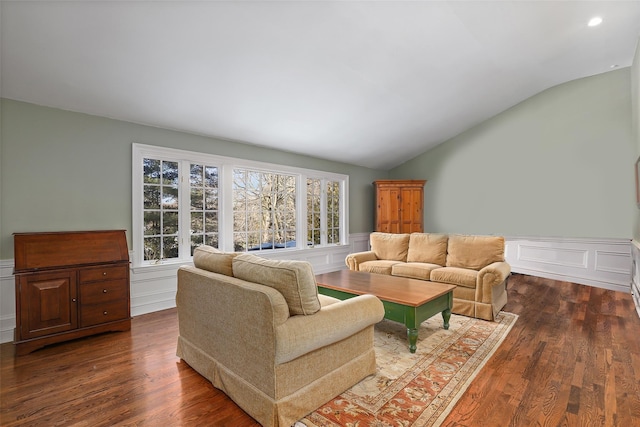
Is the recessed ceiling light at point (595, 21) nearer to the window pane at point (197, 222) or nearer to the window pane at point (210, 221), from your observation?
the window pane at point (210, 221)

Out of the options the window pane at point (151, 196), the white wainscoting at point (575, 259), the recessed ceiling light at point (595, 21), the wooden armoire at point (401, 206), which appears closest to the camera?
the recessed ceiling light at point (595, 21)

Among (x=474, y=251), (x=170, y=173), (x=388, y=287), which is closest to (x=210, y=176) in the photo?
(x=170, y=173)

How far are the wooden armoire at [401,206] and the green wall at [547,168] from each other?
66 cm

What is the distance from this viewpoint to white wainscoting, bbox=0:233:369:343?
299 cm

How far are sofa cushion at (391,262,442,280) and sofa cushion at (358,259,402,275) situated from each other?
97 mm

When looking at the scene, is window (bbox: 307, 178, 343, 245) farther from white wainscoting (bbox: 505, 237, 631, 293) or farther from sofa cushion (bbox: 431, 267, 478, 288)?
white wainscoting (bbox: 505, 237, 631, 293)

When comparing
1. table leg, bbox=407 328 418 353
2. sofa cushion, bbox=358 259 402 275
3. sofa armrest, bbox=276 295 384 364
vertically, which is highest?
sofa armrest, bbox=276 295 384 364

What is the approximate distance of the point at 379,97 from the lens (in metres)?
4.37

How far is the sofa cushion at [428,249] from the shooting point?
4457 millimetres

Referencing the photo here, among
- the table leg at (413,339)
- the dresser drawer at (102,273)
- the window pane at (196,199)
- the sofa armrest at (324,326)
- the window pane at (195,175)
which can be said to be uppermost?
the window pane at (195,175)

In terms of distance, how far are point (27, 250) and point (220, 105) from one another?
7.86 feet

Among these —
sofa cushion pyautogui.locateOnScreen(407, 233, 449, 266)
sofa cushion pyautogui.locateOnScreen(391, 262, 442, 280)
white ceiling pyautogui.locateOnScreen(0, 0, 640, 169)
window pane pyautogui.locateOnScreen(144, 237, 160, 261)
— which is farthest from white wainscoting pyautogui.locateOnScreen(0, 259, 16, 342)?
sofa cushion pyautogui.locateOnScreen(407, 233, 449, 266)

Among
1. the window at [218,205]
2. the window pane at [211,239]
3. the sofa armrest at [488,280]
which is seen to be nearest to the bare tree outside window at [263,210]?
the window at [218,205]

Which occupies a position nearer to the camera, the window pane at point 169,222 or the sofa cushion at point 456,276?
the sofa cushion at point 456,276
